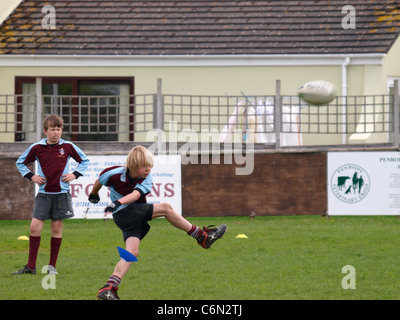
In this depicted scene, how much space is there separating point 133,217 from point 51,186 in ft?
6.73

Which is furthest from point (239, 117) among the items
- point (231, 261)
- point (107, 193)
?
point (231, 261)

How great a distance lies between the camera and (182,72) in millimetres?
21234

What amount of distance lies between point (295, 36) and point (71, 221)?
27.3 ft

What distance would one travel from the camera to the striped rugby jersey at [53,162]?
32.5 ft

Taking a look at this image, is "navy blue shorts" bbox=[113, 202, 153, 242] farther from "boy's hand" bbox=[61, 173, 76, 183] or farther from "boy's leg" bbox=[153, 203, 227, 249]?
"boy's hand" bbox=[61, 173, 76, 183]

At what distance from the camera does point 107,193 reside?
15.5 meters

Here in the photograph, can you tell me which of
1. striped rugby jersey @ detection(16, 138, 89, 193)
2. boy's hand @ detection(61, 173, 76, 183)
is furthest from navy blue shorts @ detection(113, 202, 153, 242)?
striped rugby jersey @ detection(16, 138, 89, 193)

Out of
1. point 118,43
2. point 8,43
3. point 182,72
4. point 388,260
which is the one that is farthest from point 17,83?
point 388,260

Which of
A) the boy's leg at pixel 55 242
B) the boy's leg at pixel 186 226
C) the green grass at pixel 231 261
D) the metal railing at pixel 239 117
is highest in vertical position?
the metal railing at pixel 239 117

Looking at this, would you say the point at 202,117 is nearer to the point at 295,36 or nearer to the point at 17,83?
the point at 295,36

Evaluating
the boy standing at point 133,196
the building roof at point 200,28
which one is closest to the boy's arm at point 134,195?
the boy standing at point 133,196

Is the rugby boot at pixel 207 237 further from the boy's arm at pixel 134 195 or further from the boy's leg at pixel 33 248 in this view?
the boy's leg at pixel 33 248

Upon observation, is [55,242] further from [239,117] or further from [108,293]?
[239,117]

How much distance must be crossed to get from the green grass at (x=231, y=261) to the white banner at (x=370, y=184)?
30 cm
